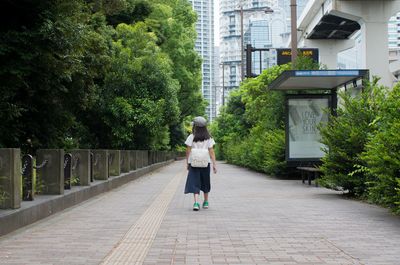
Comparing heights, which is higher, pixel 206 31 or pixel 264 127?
pixel 206 31

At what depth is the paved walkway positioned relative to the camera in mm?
6203

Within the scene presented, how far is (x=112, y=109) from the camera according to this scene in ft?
75.1

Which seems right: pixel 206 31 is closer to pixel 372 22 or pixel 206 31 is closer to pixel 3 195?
pixel 372 22

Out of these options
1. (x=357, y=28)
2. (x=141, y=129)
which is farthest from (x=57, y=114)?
(x=357, y=28)

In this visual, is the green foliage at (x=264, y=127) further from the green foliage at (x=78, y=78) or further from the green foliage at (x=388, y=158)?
the green foliage at (x=388, y=158)

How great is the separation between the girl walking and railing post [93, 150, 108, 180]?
18.7 ft

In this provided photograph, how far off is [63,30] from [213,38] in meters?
66.7

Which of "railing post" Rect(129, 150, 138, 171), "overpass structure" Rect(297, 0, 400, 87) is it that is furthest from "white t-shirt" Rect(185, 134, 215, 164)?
"overpass structure" Rect(297, 0, 400, 87)

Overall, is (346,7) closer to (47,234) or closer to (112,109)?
(112,109)

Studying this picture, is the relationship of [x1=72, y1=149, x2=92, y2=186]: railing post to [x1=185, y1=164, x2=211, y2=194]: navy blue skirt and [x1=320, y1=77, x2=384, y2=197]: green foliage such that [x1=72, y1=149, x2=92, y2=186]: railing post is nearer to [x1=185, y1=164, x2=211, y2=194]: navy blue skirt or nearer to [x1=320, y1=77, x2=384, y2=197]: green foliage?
[x1=185, y1=164, x2=211, y2=194]: navy blue skirt

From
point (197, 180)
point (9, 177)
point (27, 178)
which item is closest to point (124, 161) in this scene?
point (197, 180)

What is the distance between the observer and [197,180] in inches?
421

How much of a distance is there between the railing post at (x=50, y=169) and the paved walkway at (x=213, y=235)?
28.7 inches

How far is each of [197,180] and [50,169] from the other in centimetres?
292
